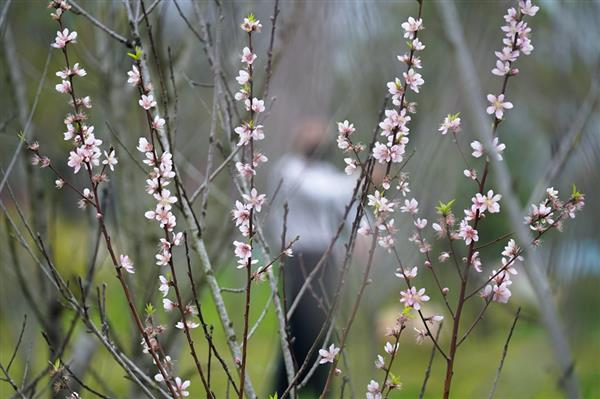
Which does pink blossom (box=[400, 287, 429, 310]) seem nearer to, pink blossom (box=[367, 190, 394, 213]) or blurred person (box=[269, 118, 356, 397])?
pink blossom (box=[367, 190, 394, 213])

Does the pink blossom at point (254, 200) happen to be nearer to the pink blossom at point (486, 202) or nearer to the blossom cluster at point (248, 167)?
the blossom cluster at point (248, 167)

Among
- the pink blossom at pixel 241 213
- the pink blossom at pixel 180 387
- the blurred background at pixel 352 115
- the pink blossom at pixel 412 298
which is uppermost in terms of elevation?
the blurred background at pixel 352 115

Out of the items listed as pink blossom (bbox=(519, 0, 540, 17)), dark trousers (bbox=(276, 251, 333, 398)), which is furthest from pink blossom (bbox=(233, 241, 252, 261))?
dark trousers (bbox=(276, 251, 333, 398))

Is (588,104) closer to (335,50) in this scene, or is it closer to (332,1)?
(332,1)

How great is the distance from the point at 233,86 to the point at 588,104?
1.56 metres

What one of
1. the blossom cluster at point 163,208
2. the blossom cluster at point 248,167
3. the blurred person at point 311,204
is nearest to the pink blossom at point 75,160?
the blossom cluster at point 163,208

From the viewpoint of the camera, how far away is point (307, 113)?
14.8ft

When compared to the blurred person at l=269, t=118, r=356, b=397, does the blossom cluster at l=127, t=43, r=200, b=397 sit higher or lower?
lower

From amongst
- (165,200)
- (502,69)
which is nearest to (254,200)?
(165,200)

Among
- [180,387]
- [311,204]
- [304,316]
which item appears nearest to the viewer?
[180,387]

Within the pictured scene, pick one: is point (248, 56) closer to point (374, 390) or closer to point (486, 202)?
point (486, 202)

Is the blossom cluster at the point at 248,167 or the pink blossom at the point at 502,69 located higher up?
the pink blossom at the point at 502,69

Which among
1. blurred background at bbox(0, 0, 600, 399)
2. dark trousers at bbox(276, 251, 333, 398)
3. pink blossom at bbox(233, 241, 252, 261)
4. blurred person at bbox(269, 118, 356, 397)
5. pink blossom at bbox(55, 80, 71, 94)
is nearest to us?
pink blossom at bbox(233, 241, 252, 261)

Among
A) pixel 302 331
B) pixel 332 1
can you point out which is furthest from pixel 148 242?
pixel 302 331
